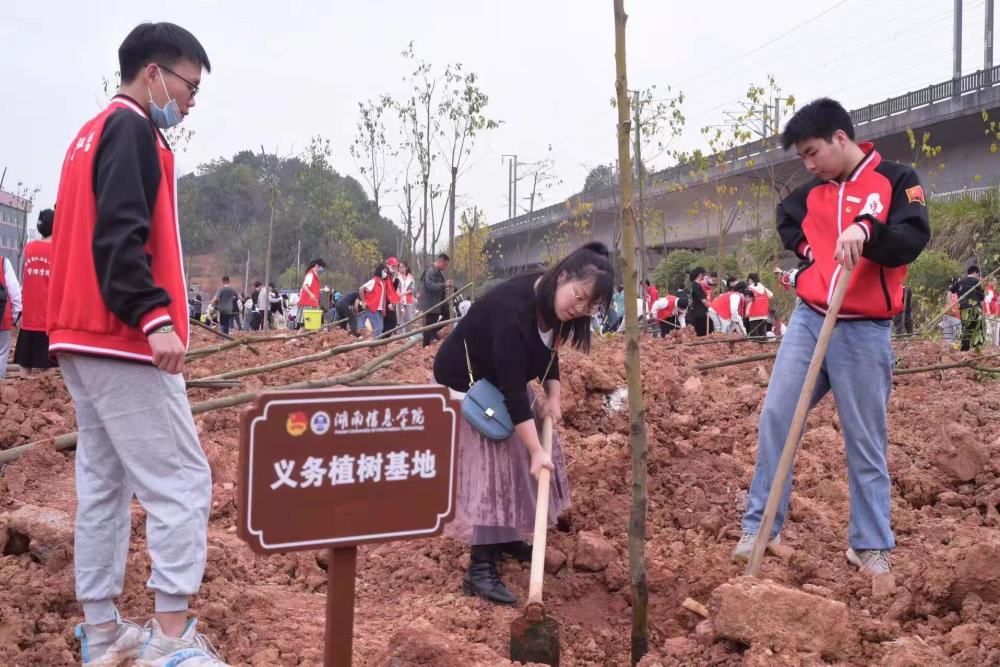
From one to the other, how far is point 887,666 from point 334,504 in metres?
1.68

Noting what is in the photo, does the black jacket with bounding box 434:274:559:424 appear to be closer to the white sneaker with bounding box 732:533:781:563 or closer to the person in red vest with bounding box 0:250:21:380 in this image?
the white sneaker with bounding box 732:533:781:563

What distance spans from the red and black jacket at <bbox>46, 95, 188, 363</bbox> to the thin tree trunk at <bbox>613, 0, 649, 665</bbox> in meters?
1.34

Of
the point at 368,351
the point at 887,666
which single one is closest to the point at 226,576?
the point at 887,666

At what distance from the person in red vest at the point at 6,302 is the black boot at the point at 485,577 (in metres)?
5.02

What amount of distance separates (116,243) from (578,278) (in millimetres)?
1601

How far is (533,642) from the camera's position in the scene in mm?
3055

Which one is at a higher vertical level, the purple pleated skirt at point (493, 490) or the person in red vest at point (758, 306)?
the person in red vest at point (758, 306)

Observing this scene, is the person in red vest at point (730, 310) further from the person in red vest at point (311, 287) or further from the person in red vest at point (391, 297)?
the person in red vest at point (311, 287)

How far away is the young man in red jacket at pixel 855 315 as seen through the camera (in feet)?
11.0

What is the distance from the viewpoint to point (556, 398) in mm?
3854

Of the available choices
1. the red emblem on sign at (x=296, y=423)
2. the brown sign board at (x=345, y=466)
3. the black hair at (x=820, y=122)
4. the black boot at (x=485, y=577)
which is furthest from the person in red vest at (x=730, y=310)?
the red emblem on sign at (x=296, y=423)

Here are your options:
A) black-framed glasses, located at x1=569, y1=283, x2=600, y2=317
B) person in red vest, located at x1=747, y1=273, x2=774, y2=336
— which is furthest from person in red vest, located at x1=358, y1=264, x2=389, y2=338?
black-framed glasses, located at x1=569, y1=283, x2=600, y2=317

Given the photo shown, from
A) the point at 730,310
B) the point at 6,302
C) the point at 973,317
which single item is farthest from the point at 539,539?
the point at 730,310

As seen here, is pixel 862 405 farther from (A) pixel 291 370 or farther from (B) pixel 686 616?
(A) pixel 291 370
